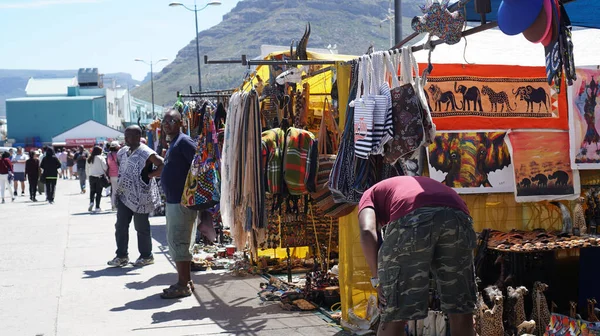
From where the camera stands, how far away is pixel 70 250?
12.4 metres

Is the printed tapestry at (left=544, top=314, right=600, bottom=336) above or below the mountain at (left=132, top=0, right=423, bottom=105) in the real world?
below

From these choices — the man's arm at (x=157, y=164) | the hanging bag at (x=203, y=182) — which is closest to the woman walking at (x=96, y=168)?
the man's arm at (x=157, y=164)

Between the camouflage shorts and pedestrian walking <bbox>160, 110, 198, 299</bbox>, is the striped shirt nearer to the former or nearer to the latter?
the camouflage shorts

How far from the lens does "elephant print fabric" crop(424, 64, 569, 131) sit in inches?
288

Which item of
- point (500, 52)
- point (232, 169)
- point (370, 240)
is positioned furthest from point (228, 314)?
point (500, 52)

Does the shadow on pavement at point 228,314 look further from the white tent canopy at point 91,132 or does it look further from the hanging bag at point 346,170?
the white tent canopy at point 91,132

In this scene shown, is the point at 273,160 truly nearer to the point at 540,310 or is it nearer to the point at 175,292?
the point at 175,292

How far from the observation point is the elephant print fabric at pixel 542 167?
7.31 metres

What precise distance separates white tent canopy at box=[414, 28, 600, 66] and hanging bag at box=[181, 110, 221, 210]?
2.55 m

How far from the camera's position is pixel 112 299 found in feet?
27.8

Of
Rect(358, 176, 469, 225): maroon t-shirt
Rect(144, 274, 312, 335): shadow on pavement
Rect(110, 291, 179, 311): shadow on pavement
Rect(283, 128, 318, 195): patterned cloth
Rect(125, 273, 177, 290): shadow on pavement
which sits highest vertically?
Rect(283, 128, 318, 195): patterned cloth

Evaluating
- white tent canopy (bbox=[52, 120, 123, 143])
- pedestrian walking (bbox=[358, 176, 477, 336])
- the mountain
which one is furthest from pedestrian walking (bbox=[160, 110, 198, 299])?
the mountain

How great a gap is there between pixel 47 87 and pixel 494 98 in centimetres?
10258

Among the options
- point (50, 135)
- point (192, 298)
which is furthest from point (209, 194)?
point (50, 135)
